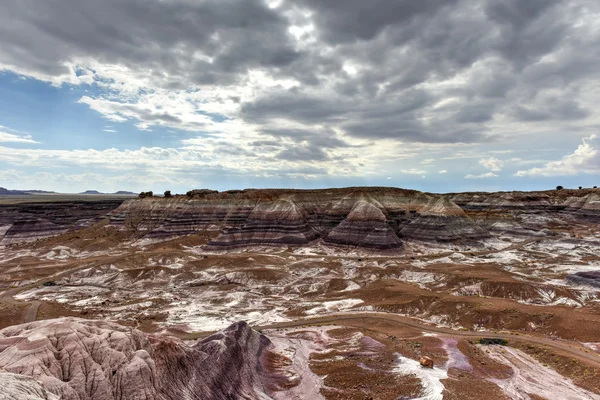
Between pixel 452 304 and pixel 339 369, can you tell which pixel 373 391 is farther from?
pixel 452 304

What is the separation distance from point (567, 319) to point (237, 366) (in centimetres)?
4108

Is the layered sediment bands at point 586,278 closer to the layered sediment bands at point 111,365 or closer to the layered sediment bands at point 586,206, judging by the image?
the layered sediment bands at point 111,365

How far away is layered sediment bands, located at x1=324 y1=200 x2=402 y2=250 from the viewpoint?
314 feet

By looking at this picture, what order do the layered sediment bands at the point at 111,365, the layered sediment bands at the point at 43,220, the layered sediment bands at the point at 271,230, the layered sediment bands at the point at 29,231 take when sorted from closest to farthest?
the layered sediment bands at the point at 111,365
the layered sediment bands at the point at 271,230
the layered sediment bands at the point at 29,231
the layered sediment bands at the point at 43,220

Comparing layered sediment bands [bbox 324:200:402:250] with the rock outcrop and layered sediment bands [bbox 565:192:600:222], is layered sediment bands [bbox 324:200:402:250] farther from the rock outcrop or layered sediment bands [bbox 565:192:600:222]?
layered sediment bands [bbox 565:192:600:222]

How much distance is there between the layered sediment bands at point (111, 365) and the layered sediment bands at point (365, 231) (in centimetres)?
7458

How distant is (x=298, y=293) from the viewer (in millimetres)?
63719

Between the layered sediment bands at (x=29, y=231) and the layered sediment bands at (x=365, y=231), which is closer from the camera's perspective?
the layered sediment bands at (x=365, y=231)

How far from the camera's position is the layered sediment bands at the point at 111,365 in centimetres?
1606

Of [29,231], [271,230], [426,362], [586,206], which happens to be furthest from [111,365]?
[586,206]

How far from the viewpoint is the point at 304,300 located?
59.4 metres

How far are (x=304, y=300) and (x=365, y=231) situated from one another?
46.1 meters

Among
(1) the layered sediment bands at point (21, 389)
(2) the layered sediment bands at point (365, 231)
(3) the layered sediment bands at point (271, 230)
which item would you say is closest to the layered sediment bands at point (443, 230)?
(2) the layered sediment bands at point (365, 231)

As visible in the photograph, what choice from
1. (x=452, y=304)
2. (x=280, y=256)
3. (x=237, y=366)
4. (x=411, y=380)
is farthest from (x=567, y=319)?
(x=280, y=256)
